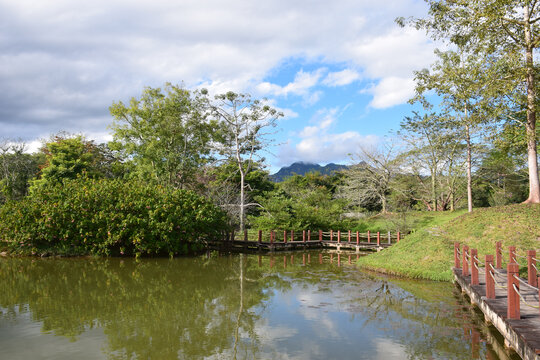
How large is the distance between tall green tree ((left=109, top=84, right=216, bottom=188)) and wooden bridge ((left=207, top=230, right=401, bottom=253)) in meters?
8.07

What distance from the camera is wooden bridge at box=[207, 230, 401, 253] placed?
25656mm

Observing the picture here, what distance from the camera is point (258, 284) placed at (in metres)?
14.5

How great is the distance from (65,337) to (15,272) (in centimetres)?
1053

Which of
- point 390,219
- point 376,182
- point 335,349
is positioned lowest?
point 335,349

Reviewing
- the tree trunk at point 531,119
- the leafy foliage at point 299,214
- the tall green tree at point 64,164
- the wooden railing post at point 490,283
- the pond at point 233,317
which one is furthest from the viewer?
the tall green tree at point 64,164

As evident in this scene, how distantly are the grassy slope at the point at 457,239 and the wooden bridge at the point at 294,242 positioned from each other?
227 inches

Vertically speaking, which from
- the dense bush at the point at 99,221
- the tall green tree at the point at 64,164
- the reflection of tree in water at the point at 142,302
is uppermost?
the tall green tree at the point at 64,164

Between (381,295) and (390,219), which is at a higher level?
(390,219)

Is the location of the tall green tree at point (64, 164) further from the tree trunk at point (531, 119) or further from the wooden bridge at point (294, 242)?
the tree trunk at point (531, 119)

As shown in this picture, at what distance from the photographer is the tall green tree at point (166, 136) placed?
32.4m

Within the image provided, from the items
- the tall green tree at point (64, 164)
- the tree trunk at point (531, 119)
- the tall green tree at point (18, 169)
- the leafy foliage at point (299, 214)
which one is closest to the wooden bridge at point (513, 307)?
the tree trunk at point (531, 119)

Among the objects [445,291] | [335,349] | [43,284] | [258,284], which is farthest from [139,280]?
[445,291]

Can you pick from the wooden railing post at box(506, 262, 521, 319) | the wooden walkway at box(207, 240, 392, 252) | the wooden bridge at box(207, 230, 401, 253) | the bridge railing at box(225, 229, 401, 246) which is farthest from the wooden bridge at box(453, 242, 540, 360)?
the bridge railing at box(225, 229, 401, 246)

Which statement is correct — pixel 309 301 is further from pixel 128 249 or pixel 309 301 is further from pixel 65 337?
pixel 128 249
